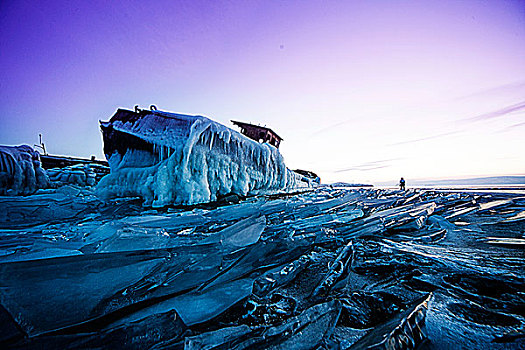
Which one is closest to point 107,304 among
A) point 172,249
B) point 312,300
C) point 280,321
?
point 172,249

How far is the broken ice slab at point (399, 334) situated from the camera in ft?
1.68

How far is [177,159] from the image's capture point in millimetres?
3807

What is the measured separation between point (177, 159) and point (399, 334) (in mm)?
3937

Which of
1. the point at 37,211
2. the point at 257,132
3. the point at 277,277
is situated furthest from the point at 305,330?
the point at 257,132

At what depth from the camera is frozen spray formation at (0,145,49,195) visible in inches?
166

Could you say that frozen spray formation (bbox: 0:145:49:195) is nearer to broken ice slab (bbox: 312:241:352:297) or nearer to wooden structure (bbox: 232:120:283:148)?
broken ice slab (bbox: 312:241:352:297)

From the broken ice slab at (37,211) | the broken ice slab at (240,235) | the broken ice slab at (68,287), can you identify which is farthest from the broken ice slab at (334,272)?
the broken ice slab at (37,211)

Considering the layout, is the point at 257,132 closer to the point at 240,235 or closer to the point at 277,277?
the point at 240,235

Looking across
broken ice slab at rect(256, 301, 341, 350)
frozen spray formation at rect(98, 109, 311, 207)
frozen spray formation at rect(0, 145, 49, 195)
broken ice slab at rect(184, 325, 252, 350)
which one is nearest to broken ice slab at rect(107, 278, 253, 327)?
broken ice slab at rect(184, 325, 252, 350)

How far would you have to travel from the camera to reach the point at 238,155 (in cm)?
473

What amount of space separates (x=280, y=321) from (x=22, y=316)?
889 millimetres

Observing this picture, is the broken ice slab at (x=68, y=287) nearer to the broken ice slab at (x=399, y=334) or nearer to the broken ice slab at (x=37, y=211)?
the broken ice slab at (x=399, y=334)

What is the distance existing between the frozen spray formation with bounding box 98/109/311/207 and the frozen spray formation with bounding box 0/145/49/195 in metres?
1.58

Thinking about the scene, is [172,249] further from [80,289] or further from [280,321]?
[280,321]
